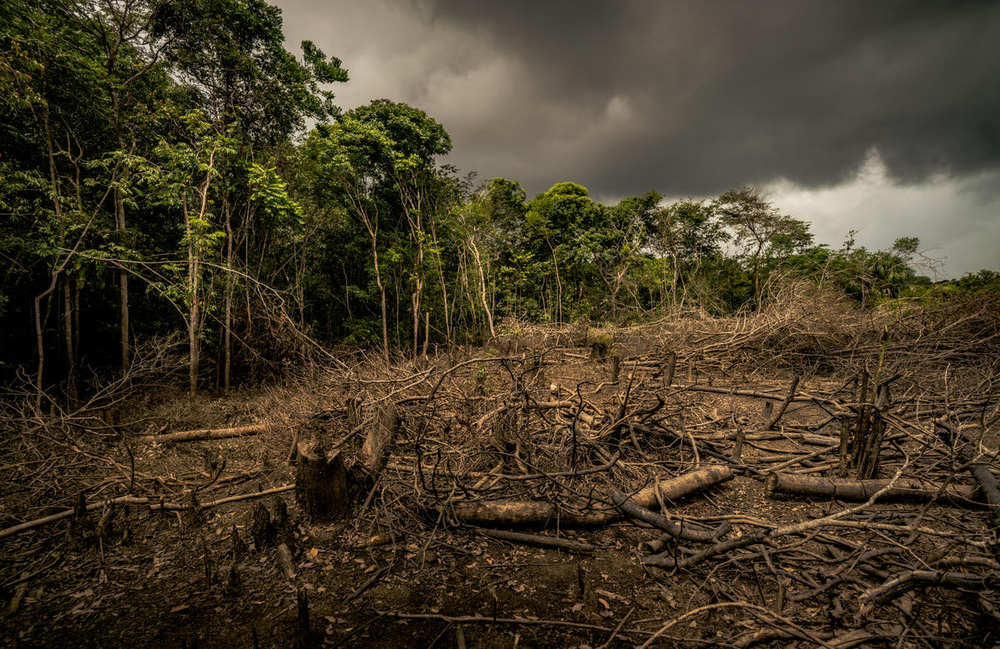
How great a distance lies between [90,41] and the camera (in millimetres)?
8367

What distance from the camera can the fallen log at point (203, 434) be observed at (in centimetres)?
622

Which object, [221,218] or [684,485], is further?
[221,218]

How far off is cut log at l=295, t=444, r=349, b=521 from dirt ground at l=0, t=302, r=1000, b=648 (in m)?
0.12

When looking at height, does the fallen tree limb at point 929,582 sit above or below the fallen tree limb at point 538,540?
above

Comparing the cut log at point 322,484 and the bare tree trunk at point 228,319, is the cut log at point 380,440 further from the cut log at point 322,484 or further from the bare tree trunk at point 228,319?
the bare tree trunk at point 228,319

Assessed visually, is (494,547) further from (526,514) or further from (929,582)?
(929,582)

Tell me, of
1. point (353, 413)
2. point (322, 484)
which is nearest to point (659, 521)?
point (322, 484)

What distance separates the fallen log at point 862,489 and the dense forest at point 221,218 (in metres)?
5.00

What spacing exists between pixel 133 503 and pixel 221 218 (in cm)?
1031

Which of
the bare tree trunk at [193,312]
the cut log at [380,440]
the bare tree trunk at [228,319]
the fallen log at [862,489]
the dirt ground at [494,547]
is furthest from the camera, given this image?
the bare tree trunk at [228,319]

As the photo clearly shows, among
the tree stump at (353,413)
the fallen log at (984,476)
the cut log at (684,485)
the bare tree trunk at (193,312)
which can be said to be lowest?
the cut log at (684,485)

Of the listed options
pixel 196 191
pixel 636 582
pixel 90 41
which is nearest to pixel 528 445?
pixel 636 582

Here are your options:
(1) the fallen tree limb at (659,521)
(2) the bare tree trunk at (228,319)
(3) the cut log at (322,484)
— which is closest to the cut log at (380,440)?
(3) the cut log at (322,484)

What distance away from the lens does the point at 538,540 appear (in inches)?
128
